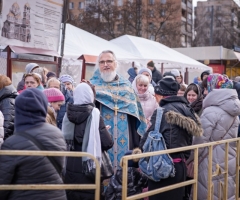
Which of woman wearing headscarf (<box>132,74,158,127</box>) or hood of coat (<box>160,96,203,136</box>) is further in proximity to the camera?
woman wearing headscarf (<box>132,74,158,127</box>)

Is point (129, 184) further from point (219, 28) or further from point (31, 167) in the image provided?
point (219, 28)

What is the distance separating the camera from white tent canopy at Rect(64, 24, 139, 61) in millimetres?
12345

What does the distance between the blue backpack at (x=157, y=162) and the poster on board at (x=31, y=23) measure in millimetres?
5271

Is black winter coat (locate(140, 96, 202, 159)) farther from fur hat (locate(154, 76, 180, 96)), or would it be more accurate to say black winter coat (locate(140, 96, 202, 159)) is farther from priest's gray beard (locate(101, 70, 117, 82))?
priest's gray beard (locate(101, 70, 117, 82))

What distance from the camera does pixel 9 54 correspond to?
346 inches

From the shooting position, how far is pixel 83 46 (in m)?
13.2

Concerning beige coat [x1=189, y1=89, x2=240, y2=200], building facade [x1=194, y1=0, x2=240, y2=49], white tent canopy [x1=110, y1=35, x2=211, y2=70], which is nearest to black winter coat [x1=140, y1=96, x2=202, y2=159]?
beige coat [x1=189, y1=89, x2=240, y2=200]

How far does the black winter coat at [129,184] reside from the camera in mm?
4398

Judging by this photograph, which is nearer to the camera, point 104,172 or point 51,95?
point 104,172

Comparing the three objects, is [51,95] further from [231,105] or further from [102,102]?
[231,105]

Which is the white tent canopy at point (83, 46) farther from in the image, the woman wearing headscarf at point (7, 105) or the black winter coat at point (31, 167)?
the black winter coat at point (31, 167)

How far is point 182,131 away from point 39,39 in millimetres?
5898

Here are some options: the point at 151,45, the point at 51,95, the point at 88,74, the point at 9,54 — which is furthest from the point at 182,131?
the point at 151,45

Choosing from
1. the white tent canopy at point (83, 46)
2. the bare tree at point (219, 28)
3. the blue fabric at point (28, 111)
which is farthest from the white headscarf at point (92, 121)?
the bare tree at point (219, 28)
